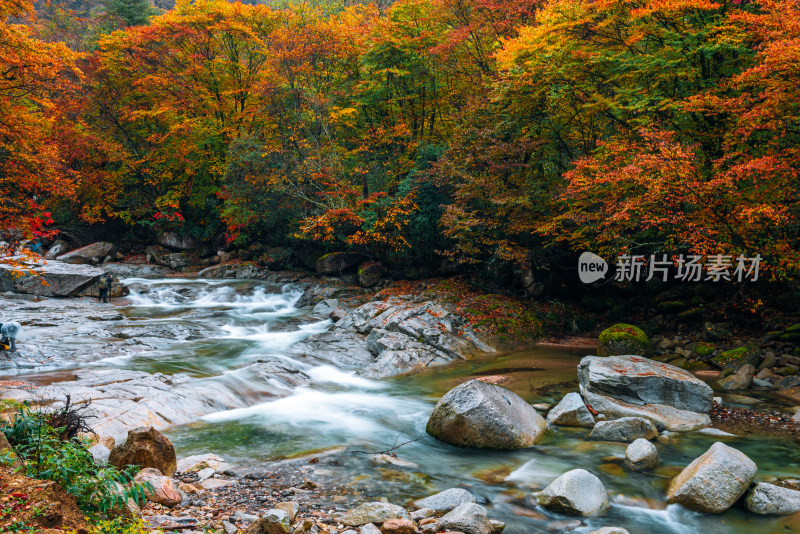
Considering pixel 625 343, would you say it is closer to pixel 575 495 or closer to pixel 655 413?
pixel 655 413

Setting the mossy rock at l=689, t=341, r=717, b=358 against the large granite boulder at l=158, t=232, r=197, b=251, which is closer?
the mossy rock at l=689, t=341, r=717, b=358

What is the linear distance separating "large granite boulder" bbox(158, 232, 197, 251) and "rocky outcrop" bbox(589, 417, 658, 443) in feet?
90.2

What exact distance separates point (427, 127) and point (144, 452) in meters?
20.3

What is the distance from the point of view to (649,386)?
9.01m

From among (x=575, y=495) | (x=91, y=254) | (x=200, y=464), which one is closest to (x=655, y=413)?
(x=575, y=495)

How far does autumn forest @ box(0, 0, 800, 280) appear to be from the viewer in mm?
10625

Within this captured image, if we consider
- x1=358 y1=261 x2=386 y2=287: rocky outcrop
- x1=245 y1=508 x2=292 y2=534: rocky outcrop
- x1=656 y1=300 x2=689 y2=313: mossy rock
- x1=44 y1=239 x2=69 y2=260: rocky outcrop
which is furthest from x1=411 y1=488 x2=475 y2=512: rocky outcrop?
x1=44 y1=239 x2=69 y2=260: rocky outcrop

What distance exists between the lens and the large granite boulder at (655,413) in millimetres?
8070

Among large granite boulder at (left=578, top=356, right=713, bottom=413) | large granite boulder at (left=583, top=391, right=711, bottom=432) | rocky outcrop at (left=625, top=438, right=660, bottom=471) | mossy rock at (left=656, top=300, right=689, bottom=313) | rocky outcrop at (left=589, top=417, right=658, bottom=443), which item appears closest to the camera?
rocky outcrop at (left=625, top=438, right=660, bottom=471)

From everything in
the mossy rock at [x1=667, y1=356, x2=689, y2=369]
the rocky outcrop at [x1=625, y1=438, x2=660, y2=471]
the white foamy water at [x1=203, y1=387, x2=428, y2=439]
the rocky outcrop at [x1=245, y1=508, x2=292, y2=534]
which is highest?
the rocky outcrop at [x1=245, y1=508, x2=292, y2=534]

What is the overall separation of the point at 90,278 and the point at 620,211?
20503 millimetres

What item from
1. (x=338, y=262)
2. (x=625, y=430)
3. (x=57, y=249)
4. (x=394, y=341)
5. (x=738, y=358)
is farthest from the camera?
(x=57, y=249)

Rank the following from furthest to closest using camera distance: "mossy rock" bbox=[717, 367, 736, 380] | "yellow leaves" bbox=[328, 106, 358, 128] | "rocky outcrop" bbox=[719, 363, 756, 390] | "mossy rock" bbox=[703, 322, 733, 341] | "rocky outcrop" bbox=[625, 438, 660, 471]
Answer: "yellow leaves" bbox=[328, 106, 358, 128]
"mossy rock" bbox=[703, 322, 733, 341]
"mossy rock" bbox=[717, 367, 736, 380]
"rocky outcrop" bbox=[719, 363, 756, 390]
"rocky outcrop" bbox=[625, 438, 660, 471]

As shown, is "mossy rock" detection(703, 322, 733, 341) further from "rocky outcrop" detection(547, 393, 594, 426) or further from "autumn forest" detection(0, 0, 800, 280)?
"rocky outcrop" detection(547, 393, 594, 426)
